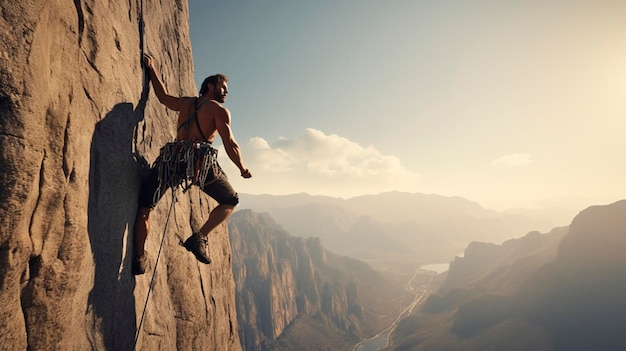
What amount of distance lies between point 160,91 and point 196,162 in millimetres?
2296

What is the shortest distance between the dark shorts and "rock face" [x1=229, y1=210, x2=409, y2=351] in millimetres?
147416

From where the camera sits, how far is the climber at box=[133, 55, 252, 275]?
207 inches

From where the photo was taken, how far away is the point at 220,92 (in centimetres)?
575

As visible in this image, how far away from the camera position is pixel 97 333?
4.36 meters

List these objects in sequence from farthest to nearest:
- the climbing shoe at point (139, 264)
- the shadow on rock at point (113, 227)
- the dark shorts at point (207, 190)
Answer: the dark shorts at point (207, 190)
the climbing shoe at point (139, 264)
the shadow on rock at point (113, 227)

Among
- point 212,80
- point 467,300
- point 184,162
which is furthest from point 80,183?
point 467,300

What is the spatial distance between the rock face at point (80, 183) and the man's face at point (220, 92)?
168 centimetres

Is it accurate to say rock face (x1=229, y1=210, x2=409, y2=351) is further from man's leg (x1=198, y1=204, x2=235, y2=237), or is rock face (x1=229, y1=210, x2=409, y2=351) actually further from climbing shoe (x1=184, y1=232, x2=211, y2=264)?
man's leg (x1=198, y1=204, x2=235, y2=237)

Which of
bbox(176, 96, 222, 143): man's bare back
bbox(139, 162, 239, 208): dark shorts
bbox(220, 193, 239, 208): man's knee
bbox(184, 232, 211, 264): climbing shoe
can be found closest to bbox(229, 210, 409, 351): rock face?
bbox(184, 232, 211, 264): climbing shoe

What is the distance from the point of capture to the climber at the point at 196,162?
5.27 metres

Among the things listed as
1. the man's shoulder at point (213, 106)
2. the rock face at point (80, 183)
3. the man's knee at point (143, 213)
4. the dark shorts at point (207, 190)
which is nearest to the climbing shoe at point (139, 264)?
the rock face at point (80, 183)

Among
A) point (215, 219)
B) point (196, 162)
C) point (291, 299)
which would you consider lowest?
point (291, 299)

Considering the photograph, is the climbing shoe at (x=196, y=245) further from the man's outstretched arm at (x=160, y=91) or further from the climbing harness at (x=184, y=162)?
Result: the man's outstretched arm at (x=160, y=91)

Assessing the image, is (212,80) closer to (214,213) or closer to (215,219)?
(214,213)
